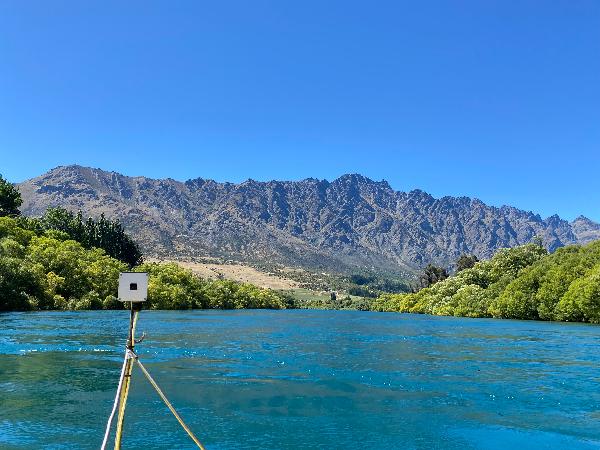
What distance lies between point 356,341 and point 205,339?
52.9ft

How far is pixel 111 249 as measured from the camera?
182m

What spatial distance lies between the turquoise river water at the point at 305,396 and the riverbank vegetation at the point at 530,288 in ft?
172

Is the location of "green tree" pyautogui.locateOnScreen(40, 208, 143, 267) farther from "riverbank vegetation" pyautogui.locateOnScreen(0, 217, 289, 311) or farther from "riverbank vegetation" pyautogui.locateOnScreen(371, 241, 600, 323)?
"riverbank vegetation" pyautogui.locateOnScreen(371, 241, 600, 323)

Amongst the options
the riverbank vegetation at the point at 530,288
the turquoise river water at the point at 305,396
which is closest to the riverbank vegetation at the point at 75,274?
the turquoise river water at the point at 305,396

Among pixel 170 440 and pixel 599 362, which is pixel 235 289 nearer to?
pixel 599 362

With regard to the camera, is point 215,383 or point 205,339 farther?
point 205,339

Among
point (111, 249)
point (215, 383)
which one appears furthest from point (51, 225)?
point (215, 383)

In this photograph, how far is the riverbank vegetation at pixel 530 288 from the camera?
96938mm

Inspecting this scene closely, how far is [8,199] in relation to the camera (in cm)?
17138

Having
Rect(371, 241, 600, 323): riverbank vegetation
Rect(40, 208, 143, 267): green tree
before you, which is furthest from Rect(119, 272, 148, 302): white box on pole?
Rect(40, 208, 143, 267): green tree

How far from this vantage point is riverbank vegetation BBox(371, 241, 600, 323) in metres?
96.9

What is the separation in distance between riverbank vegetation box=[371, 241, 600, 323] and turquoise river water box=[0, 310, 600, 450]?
52314mm

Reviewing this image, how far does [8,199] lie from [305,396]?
172 metres

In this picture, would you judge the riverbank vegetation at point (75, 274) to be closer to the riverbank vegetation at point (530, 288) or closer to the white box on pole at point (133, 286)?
the riverbank vegetation at point (530, 288)
